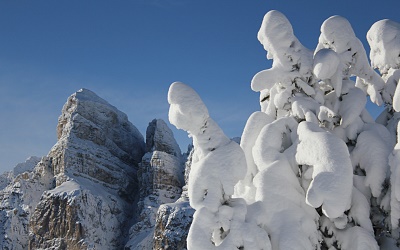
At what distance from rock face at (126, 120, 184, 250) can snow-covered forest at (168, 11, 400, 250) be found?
43850 millimetres

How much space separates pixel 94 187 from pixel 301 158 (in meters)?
51.7

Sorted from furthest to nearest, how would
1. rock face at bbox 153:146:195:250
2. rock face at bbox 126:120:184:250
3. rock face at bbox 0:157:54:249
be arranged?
rock face at bbox 0:157:54:249
rock face at bbox 126:120:184:250
rock face at bbox 153:146:195:250

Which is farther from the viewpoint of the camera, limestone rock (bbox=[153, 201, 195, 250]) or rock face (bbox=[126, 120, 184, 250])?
rock face (bbox=[126, 120, 184, 250])

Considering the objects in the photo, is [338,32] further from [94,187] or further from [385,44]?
[94,187]

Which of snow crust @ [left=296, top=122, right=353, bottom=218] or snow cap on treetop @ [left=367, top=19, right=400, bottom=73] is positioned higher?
snow cap on treetop @ [left=367, top=19, right=400, bottom=73]

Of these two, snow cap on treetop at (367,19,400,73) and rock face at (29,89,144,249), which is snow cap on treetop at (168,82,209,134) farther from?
rock face at (29,89,144,249)

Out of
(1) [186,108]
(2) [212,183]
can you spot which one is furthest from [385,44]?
(2) [212,183]

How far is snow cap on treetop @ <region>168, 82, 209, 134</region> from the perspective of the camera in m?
6.57

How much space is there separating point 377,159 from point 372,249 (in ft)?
3.66

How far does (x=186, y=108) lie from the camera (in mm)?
6562

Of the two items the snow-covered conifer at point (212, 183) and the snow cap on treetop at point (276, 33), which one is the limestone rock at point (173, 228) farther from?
the snow-covered conifer at point (212, 183)

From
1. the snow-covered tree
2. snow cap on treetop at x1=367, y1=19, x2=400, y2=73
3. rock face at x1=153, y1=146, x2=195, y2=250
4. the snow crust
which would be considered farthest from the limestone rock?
the snow crust

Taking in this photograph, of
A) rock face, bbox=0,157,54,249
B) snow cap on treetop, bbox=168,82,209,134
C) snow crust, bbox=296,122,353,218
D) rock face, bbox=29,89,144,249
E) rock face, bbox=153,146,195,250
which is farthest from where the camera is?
rock face, bbox=0,157,54,249

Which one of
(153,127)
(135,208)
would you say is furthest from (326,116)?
(153,127)
